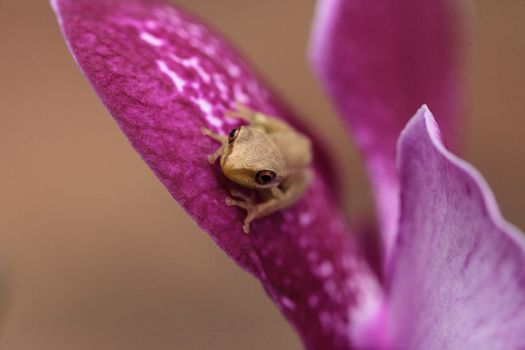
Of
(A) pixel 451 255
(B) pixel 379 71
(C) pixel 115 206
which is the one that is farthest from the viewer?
(C) pixel 115 206

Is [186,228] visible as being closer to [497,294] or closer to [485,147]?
[485,147]

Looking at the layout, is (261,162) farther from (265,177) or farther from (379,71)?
(379,71)

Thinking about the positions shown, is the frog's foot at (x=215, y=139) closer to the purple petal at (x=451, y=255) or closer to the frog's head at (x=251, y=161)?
the frog's head at (x=251, y=161)

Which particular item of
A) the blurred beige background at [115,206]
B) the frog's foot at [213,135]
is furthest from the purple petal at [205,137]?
the blurred beige background at [115,206]

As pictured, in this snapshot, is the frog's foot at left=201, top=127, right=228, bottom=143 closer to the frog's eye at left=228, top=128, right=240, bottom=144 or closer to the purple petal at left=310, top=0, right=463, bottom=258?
the frog's eye at left=228, top=128, right=240, bottom=144

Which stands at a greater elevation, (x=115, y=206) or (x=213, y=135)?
(x=213, y=135)

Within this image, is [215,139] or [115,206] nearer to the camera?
[215,139]

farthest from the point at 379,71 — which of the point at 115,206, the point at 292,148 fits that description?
the point at 115,206

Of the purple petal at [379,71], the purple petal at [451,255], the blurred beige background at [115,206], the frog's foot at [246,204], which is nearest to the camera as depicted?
the purple petal at [451,255]

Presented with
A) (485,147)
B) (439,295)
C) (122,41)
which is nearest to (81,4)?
(122,41)
